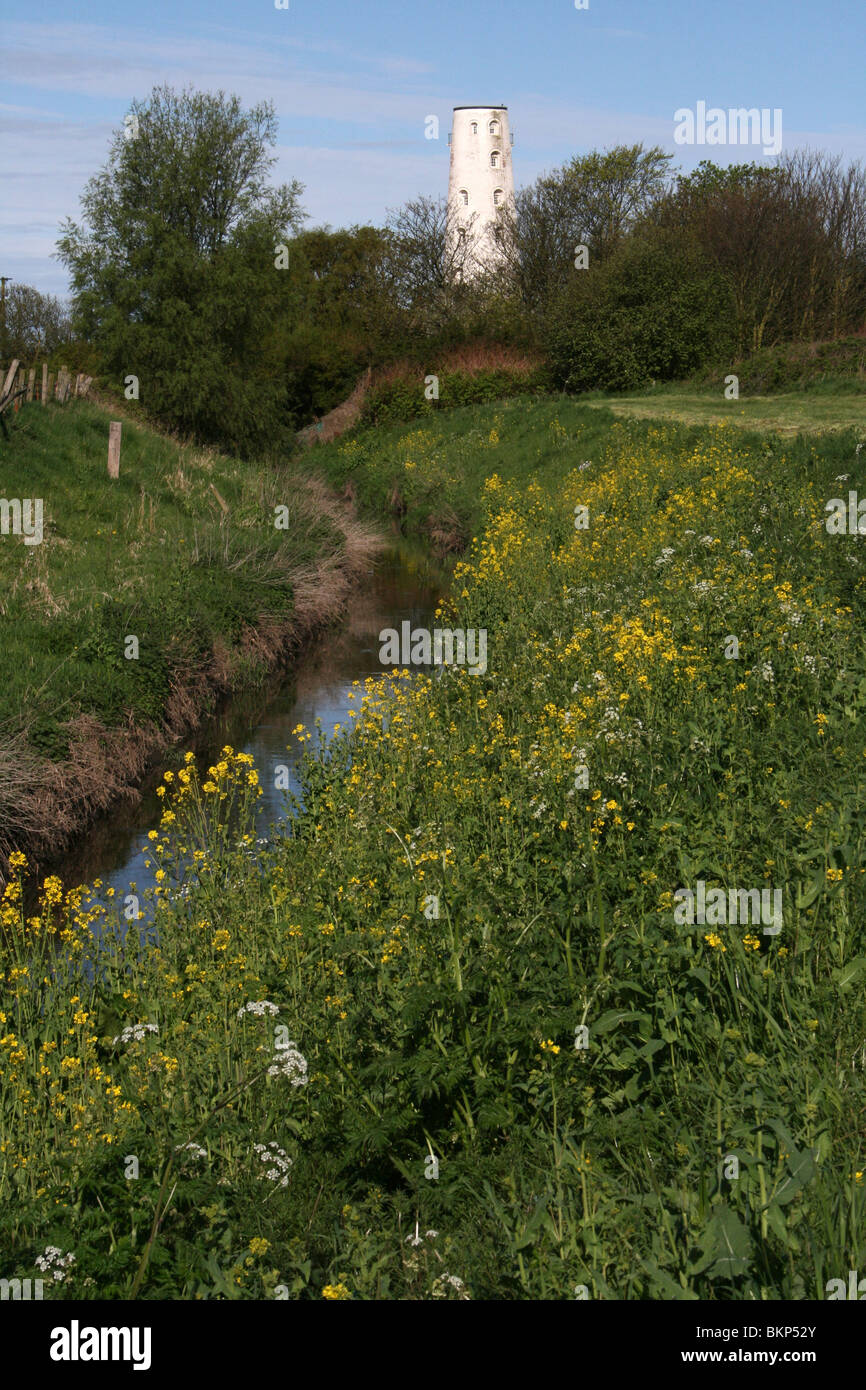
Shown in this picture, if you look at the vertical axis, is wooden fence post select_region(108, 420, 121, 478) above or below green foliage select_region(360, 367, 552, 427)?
below

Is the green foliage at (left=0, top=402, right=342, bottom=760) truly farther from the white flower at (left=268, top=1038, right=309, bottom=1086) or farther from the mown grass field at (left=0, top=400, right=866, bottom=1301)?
the white flower at (left=268, top=1038, right=309, bottom=1086)

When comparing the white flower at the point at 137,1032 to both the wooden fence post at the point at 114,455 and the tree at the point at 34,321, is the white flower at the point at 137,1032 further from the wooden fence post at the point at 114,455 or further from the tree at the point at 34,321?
Result: the tree at the point at 34,321

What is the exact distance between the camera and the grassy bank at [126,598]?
1238 centimetres

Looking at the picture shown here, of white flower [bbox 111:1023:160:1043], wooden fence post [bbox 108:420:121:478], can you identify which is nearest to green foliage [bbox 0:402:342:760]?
wooden fence post [bbox 108:420:121:478]

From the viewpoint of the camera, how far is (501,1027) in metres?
5.09

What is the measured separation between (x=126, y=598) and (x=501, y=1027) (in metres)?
12.2

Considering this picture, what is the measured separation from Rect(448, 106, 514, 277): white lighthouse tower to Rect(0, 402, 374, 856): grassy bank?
32655mm

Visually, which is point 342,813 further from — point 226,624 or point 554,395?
point 554,395

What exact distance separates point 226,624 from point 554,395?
25.1 m

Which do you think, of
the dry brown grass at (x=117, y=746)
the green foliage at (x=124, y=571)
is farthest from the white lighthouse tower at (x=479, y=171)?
the dry brown grass at (x=117, y=746)

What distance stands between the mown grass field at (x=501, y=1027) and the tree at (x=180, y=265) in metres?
30.0

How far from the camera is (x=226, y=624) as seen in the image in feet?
58.0

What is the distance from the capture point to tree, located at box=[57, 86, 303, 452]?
37750 mm
